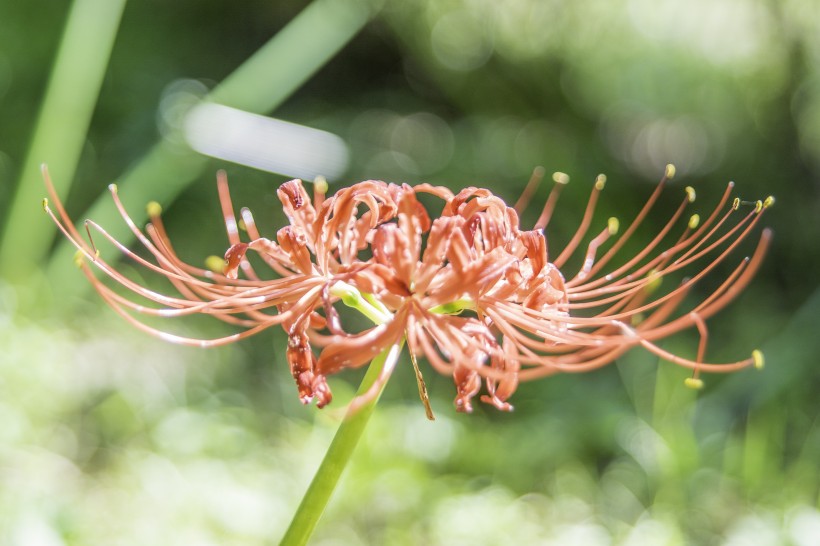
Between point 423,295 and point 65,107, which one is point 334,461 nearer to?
point 423,295

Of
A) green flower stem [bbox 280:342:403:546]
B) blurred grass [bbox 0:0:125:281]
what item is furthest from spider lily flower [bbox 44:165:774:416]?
blurred grass [bbox 0:0:125:281]

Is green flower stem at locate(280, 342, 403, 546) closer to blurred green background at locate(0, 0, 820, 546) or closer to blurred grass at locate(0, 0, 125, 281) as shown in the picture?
blurred green background at locate(0, 0, 820, 546)

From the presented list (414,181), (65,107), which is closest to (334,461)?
(65,107)

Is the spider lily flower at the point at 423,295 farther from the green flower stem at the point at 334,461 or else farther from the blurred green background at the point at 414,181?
the blurred green background at the point at 414,181

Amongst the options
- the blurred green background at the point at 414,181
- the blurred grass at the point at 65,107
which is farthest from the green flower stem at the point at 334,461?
the blurred grass at the point at 65,107

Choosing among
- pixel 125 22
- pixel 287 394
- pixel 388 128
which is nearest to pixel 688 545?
pixel 287 394
